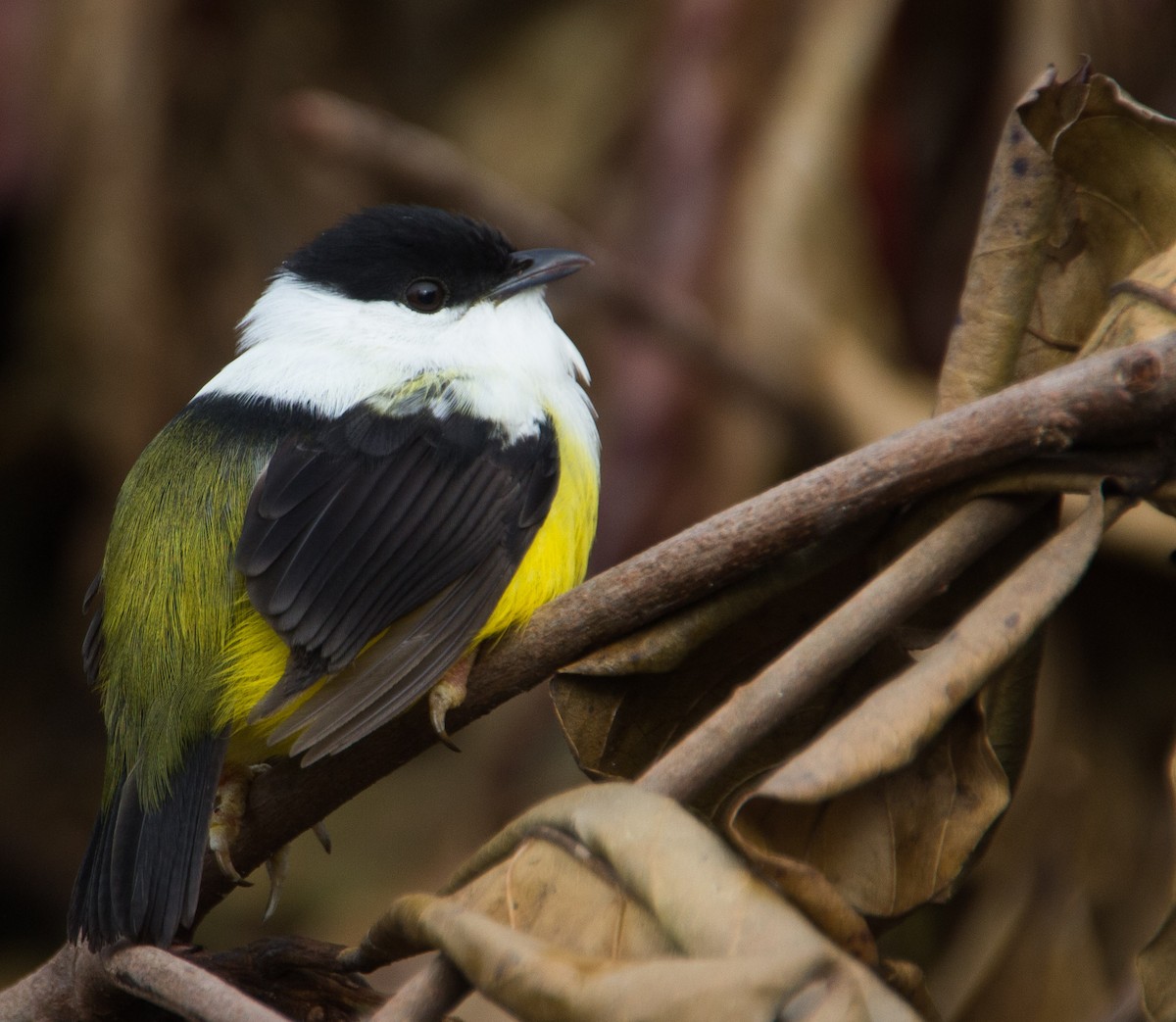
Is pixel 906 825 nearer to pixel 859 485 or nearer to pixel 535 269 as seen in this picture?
pixel 859 485

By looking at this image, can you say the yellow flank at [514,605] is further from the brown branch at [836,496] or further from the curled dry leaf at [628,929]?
the curled dry leaf at [628,929]

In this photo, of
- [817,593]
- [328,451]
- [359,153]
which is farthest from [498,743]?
[817,593]

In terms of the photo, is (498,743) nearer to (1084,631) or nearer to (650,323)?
(650,323)

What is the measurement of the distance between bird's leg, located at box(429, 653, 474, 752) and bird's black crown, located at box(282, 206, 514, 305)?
99 cm

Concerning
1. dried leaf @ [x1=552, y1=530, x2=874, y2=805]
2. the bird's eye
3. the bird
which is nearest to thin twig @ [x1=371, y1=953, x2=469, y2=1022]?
dried leaf @ [x1=552, y1=530, x2=874, y2=805]

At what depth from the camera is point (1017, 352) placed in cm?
188

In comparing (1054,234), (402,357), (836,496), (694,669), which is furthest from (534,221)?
(836,496)

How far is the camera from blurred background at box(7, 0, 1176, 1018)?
3.44 m

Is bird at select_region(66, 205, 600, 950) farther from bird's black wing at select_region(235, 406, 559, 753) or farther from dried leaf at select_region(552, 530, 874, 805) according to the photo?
dried leaf at select_region(552, 530, 874, 805)

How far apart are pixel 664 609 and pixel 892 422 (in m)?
2.40

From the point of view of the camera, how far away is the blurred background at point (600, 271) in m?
3.44

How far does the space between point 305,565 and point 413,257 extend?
38.0 inches

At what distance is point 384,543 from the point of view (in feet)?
7.80

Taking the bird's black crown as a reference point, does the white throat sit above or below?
below
